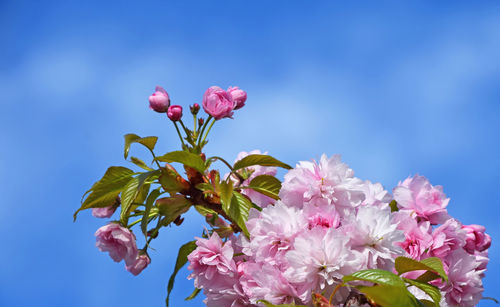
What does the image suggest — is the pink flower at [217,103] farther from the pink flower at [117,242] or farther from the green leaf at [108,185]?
the pink flower at [117,242]

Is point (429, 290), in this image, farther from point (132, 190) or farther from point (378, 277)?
point (132, 190)

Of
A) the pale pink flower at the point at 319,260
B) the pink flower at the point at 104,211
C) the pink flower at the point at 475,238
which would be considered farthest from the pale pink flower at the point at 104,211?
the pink flower at the point at 475,238

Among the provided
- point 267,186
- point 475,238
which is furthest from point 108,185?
point 475,238

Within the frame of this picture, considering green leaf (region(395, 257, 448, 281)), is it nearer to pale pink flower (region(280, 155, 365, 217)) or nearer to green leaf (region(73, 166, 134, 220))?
pale pink flower (region(280, 155, 365, 217))

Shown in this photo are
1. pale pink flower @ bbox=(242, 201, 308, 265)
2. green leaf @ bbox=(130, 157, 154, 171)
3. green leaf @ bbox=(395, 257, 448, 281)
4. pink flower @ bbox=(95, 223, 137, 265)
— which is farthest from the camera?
green leaf @ bbox=(130, 157, 154, 171)

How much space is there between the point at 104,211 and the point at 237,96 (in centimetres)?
56

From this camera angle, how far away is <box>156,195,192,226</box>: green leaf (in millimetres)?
1486

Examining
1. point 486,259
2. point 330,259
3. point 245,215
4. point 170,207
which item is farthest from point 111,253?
point 486,259

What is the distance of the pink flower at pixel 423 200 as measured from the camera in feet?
4.96

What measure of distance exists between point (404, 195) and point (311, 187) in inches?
14.9

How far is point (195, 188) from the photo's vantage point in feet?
4.97

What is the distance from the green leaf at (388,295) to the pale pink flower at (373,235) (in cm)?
21

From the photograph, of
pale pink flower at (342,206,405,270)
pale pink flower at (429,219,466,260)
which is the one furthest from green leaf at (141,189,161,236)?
pale pink flower at (429,219,466,260)

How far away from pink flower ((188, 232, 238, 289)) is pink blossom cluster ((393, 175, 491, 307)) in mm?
479
